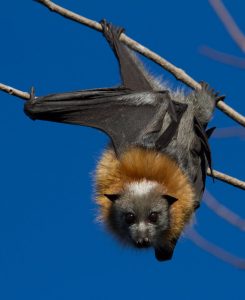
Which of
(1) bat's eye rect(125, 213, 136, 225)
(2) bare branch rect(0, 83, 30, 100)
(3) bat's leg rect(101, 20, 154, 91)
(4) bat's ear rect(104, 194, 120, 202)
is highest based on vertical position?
(3) bat's leg rect(101, 20, 154, 91)

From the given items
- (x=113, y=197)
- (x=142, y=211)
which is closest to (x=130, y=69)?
(x=113, y=197)

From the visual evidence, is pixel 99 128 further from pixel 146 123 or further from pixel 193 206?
pixel 193 206

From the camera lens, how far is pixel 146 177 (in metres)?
8.16

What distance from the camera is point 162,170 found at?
8086mm

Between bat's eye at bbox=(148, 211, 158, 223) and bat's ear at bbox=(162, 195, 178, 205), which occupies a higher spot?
bat's ear at bbox=(162, 195, 178, 205)

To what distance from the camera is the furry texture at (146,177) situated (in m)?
8.06

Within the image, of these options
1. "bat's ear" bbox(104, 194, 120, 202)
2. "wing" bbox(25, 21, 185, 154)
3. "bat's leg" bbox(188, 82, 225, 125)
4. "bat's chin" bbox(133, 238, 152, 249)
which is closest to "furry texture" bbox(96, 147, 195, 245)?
"bat's ear" bbox(104, 194, 120, 202)

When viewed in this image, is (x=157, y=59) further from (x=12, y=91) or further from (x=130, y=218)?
(x=130, y=218)

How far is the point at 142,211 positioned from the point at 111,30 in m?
2.40

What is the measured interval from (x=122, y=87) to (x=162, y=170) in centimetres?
133

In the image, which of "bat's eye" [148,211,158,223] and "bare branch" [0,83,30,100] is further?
"bat's eye" [148,211,158,223]

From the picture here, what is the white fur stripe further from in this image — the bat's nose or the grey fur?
the bat's nose

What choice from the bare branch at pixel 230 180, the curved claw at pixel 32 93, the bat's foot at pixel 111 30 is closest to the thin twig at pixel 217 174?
the bare branch at pixel 230 180

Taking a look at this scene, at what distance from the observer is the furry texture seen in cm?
806
